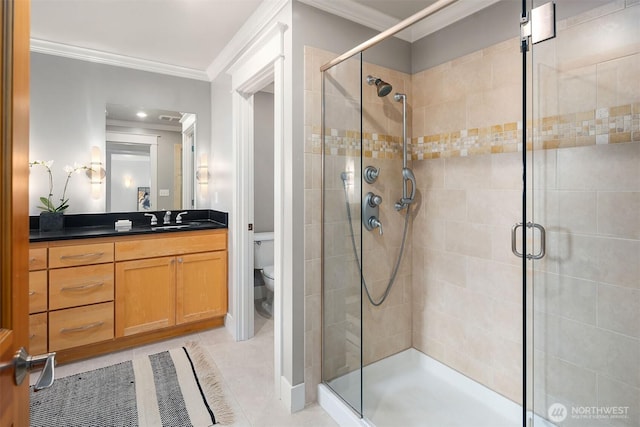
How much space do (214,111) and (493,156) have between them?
2480 mm

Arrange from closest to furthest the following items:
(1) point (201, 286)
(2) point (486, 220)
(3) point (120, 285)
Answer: (2) point (486, 220), (3) point (120, 285), (1) point (201, 286)

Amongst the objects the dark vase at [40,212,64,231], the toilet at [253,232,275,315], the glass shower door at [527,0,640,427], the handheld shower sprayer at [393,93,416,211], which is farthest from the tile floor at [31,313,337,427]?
the handheld shower sprayer at [393,93,416,211]

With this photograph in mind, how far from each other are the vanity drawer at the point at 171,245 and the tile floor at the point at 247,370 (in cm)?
73

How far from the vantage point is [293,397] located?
6.18ft

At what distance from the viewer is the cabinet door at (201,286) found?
9.23ft

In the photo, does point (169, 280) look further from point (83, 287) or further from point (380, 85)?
point (380, 85)

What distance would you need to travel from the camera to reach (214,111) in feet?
10.6

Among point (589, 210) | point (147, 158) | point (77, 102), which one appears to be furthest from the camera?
point (147, 158)

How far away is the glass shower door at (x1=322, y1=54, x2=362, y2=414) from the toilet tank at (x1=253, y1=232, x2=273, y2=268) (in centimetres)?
139

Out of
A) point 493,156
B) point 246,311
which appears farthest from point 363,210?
point 246,311

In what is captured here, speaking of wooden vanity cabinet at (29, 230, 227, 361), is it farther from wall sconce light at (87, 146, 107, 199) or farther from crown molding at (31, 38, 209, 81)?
crown molding at (31, 38, 209, 81)

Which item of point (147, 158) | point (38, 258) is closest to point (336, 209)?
point (38, 258)

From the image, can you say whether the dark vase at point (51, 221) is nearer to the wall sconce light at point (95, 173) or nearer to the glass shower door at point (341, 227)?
the wall sconce light at point (95, 173)

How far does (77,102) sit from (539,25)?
3194 mm
